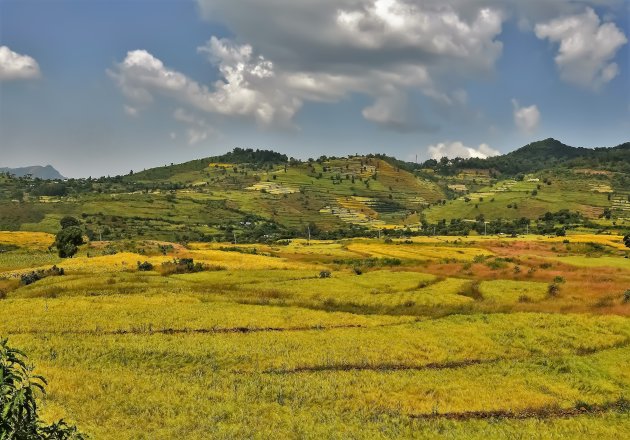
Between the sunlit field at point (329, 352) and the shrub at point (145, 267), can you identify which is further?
the shrub at point (145, 267)

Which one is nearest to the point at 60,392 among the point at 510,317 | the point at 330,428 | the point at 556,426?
the point at 330,428

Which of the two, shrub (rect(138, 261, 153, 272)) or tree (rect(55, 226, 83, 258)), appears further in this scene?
tree (rect(55, 226, 83, 258))

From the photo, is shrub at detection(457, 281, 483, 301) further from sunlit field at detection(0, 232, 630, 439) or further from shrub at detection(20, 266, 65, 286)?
shrub at detection(20, 266, 65, 286)

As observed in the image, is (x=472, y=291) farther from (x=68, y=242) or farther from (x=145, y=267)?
(x=68, y=242)

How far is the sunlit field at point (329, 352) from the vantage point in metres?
30.1

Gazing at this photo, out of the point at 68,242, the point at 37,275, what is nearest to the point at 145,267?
the point at 37,275

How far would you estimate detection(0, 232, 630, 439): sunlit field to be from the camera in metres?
30.1

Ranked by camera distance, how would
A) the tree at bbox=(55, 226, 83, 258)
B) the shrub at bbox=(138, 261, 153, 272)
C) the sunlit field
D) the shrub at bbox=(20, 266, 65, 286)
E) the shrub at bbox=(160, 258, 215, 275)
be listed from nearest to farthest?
the sunlit field < the shrub at bbox=(20, 266, 65, 286) < the shrub at bbox=(160, 258, 215, 275) < the shrub at bbox=(138, 261, 153, 272) < the tree at bbox=(55, 226, 83, 258)

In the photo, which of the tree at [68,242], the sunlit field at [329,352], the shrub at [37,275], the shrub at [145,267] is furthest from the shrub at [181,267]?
the tree at [68,242]

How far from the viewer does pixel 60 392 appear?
3209 centimetres

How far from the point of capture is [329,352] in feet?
142

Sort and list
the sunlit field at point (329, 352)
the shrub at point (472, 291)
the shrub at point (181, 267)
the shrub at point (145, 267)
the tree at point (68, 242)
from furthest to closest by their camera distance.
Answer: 1. the tree at point (68, 242)
2. the shrub at point (145, 267)
3. the shrub at point (181, 267)
4. the shrub at point (472, 291)
5. the sunlit field at point (329, 352)

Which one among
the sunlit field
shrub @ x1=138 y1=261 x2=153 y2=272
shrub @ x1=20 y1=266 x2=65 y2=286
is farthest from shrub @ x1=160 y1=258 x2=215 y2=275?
shrub @ x1=20 y1=266 x2=65 y2=286

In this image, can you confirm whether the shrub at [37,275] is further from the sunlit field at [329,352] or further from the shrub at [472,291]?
the shrub at [472,291]
